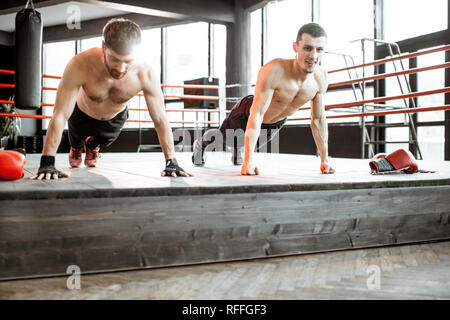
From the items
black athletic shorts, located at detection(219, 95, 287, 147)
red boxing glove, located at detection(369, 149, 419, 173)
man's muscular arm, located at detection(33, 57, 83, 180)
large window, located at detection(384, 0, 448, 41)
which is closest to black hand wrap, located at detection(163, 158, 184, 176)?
man's muscular arm, located at detection(33, 57, 83, 180)

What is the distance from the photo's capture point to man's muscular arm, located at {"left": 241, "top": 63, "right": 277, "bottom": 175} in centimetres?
205

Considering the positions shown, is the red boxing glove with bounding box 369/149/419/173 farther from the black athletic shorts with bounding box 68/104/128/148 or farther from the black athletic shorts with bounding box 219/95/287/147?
the black athletic shorts with bounding box 68/104/128/148

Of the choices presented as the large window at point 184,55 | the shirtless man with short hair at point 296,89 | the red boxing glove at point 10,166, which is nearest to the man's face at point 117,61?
the red boxing glove at point 10,166

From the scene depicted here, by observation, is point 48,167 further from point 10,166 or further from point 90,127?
point 90,127

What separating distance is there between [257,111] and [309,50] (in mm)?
388

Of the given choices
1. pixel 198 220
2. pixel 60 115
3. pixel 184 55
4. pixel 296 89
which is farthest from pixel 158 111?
pixel 184 55

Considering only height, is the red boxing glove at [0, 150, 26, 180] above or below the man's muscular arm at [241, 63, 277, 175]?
below

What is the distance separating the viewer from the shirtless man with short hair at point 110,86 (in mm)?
1699

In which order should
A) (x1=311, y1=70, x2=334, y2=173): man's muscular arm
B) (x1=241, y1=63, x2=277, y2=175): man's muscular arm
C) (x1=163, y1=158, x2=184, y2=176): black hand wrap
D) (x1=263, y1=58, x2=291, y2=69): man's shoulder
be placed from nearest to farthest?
1. (x1=163, y1=158, x2=184, y2=176): black hand wrap
2. (x1=241, y1=63, x2=277, y2=175): man's muscular arm
3. (x1=263, y1=58, x2=291, y2=69): man's shoulder
4. (x1=311, y1=70, x2=334, y2=173): man's muscular arm

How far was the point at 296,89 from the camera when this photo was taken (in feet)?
7.50

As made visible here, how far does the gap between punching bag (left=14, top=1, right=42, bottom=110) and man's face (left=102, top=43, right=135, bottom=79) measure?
42 cm

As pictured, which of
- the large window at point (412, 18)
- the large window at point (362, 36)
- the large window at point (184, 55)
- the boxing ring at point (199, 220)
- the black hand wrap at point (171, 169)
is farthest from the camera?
the large window at point (184, 55)

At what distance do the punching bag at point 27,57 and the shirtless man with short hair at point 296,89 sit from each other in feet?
3.49

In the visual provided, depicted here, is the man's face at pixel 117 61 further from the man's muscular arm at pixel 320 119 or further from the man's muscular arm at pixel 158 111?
the man's muscular arm at pixel 320 119
